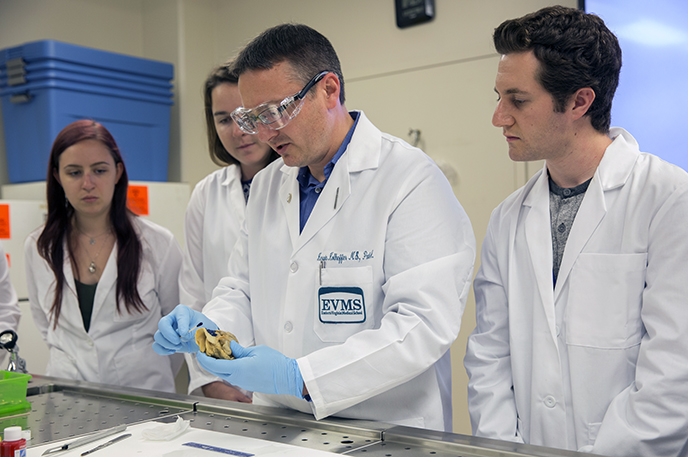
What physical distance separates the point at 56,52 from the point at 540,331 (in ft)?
7.23

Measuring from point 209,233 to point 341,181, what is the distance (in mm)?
726

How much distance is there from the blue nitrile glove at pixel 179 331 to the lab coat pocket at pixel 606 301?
749mm

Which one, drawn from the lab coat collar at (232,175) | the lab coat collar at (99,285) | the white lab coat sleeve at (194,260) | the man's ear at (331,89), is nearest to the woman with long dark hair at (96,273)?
the lab coat collar at (99,285)

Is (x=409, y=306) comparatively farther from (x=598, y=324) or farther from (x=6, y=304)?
(x=6, y=304)

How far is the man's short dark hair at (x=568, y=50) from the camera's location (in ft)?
4.14

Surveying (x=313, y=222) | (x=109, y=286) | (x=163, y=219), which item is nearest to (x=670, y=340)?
(x=313, y=222)

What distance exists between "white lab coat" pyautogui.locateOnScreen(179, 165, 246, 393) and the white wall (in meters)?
0.91

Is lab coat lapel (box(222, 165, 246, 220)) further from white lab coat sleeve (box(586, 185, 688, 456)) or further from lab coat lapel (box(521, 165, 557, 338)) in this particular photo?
white lab coat sleeve (box(586, 185, 688, 456))

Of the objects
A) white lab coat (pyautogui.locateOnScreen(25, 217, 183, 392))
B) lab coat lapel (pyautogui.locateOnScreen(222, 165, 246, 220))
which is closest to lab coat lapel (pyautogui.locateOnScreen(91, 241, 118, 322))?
white lab coat (pyautogui.locateOnScreen(25, 217, 183, 392))

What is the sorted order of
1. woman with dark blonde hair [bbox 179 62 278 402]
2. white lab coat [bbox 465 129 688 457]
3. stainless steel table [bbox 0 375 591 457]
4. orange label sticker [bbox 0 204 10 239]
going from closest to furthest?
stainless steel table [bbox 0 375 591 457] → white lab coat [bbox 465 129 688 457] → woman with dark blonde hair [bbox 179 62 278 402] → orange label sticker [bbox 0 204 10 239]

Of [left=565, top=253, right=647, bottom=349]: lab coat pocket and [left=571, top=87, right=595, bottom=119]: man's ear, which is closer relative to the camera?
[left=565, top=253, right=647, bottom=349]: lab coat pocket

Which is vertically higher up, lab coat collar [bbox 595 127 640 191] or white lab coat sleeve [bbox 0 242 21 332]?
lab coat collar [bbox 595 127 640 191]

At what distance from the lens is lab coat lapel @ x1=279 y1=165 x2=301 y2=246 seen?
4.64 ft

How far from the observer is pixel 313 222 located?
1.37m
